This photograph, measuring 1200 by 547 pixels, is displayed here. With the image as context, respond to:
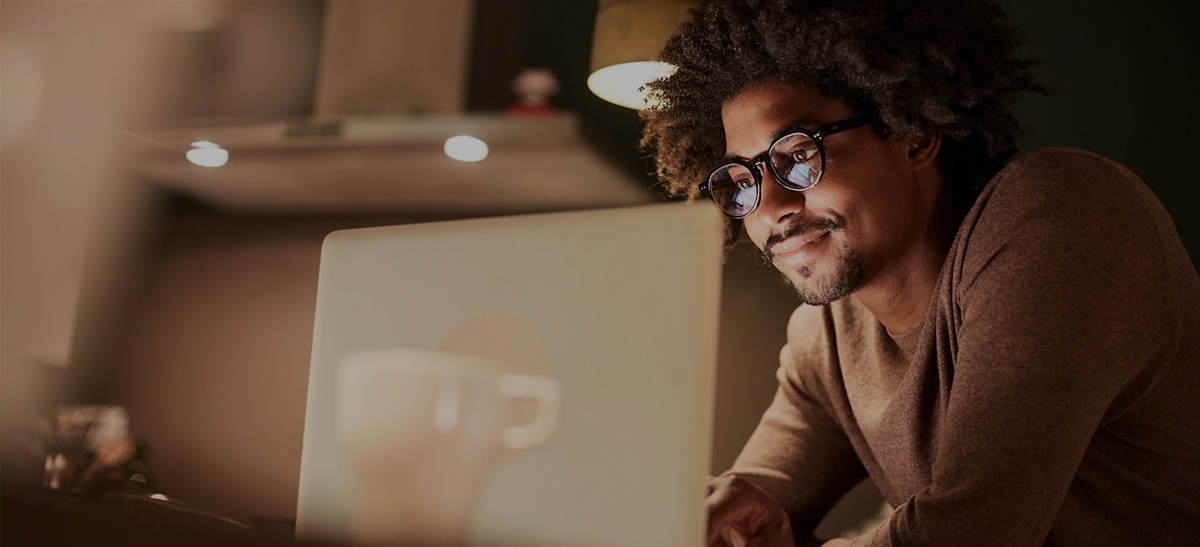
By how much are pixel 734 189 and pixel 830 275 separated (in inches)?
7.2

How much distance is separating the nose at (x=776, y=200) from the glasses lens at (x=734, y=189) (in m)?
0.01

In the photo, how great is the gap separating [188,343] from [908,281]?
1326mm

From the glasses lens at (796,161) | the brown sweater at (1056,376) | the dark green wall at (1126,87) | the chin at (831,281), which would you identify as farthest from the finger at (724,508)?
the dark green wall at (1126,87)

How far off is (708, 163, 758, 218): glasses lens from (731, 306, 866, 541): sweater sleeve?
28 centimetres

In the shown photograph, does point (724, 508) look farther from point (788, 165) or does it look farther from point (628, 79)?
point (628, 79)

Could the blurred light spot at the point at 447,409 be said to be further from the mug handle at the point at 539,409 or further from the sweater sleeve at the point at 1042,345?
the sweater sleeve at the point at 1042,345

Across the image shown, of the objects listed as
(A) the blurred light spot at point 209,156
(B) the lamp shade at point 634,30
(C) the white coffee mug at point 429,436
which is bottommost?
(C) the white coffee mug at point 429,436

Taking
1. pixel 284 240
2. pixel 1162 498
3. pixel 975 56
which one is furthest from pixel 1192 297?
pixel 284 240

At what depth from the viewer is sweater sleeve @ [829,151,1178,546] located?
33.9 inches

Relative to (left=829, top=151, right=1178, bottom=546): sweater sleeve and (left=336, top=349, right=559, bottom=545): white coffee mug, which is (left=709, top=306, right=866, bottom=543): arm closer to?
(left=829, top=151, right=1178, bottom=546): sweater sleeve

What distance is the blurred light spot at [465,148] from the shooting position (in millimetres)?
1772

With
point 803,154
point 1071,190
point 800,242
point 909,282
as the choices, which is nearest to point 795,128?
point 803,154

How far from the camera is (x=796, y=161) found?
124 centimetres

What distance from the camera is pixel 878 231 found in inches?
48.9
